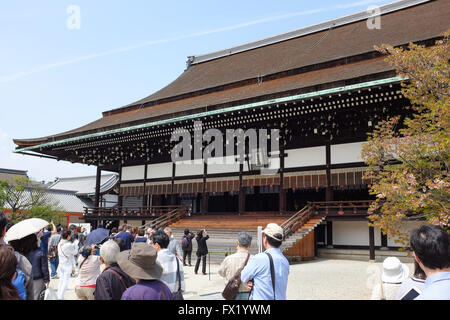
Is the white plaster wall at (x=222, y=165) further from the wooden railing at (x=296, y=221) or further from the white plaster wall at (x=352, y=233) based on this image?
the white plaster wall at (x=352, y=233)

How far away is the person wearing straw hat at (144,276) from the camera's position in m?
2.60

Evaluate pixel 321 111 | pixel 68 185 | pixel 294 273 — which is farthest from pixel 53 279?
pixel 68 185

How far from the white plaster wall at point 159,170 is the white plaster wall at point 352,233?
360 inches

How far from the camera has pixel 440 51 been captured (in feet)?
23.5

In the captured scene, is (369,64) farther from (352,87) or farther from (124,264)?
(124,264)

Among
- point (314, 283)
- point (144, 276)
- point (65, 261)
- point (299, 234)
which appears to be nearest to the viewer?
point (144, 276)

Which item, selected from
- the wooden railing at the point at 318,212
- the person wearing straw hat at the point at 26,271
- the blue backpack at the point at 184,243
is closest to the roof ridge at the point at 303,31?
the wooden railing at the point at 318,212

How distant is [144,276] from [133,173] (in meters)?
19.2

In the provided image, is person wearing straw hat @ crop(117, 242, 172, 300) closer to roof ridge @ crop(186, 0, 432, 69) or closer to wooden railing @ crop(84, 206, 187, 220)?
wooden railing @ crop(84, 206, 187, 220)

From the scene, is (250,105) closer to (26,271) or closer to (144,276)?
(26,271)

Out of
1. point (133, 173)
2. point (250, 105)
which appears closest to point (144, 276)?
point (250, 105)

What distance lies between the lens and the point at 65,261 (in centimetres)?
757

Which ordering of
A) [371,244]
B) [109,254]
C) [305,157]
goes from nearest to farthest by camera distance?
[109,254] → [371,244] → [305,157]

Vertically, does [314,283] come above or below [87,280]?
below
